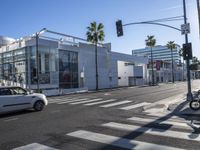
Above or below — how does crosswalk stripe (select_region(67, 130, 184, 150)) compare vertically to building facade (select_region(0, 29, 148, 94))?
below

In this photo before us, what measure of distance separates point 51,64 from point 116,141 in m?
34.8

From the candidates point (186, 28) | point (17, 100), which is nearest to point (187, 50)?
point (186, 28)

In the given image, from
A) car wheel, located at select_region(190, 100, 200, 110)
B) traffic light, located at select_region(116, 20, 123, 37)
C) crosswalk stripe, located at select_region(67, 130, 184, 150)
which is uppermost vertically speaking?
traffic light, located at select_region(116, 20, 123, 37)

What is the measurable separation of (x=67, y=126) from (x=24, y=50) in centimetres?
3103

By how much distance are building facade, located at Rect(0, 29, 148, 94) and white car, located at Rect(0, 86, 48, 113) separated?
16.0 metres

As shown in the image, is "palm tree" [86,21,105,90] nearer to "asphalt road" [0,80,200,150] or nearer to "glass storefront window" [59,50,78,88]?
"glass storefront window" [59,50,78,88]

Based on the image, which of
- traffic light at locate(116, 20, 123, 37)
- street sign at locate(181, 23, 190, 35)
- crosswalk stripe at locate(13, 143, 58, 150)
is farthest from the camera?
traffic light at locate(116, 20, 123, 37)

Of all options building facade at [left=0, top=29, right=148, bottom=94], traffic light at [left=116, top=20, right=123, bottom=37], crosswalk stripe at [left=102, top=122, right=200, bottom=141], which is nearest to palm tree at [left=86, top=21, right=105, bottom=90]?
building facade at [left=0, top=29, right=148, bottom=94]

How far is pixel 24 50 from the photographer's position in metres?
38.5

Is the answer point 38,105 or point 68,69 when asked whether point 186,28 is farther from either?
point 68,69

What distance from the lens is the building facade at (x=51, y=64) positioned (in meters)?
37.9

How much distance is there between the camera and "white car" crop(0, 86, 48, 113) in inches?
521

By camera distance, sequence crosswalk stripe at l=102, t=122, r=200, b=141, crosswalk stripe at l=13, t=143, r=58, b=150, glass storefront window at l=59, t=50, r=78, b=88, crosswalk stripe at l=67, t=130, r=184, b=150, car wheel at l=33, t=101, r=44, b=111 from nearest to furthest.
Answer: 1. crosswalk stripe at l=67, t=130, r=184, b=150
2. crosswalk stripe at l=13, t=143, r=58, b=150
3. crosswalk stripe at l=102, t=122, r=200, b=141
4. car wheel at l=33, t=101, r=44, b=111
5. glass storefront window at l=59, t=50, r=78, b=88

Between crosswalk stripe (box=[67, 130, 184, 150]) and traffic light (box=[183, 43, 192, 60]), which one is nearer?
crosswalk stripe (box=[67, 130, 184, 150])
